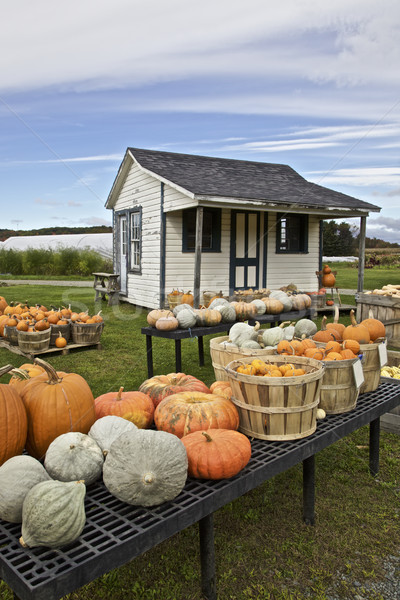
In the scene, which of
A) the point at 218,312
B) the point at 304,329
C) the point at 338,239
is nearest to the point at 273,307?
the point at 218,312

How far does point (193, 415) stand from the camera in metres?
2.65

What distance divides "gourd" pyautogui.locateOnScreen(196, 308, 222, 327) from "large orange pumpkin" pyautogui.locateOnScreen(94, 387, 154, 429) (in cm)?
389

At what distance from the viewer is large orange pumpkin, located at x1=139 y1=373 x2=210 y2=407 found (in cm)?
306

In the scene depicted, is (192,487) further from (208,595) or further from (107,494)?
(208,595)

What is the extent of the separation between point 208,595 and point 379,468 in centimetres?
205

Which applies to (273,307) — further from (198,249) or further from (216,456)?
(216,456)

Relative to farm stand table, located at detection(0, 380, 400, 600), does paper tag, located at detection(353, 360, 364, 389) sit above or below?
above

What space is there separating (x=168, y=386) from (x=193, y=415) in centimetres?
50

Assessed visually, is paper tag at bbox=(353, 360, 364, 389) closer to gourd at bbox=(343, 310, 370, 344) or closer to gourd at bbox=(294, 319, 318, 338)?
gourd at bbox=(343, 310, 370, 344)

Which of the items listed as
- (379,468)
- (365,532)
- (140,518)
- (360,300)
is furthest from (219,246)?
(140,518)

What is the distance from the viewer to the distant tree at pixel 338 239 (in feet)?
119

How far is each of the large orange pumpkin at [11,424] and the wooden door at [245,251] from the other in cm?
1105

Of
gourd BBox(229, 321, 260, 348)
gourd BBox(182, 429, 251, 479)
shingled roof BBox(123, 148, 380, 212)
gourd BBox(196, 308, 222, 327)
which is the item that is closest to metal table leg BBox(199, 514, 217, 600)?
gourd BBox(182, 429, 251, 479)

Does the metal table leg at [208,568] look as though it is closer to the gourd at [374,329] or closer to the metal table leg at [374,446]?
the metal table leg at [374,446]
